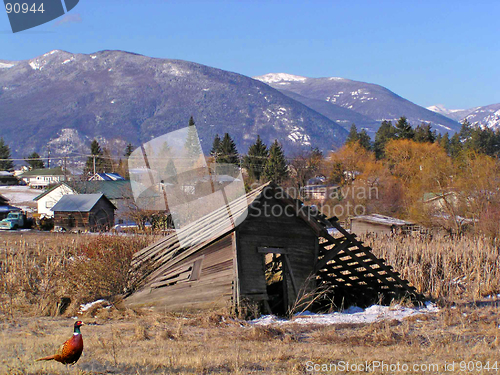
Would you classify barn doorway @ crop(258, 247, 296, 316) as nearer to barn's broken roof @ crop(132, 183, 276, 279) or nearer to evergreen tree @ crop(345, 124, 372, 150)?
barn's broken roof @ crop(132, 183, 276, 279)

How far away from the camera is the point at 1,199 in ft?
165

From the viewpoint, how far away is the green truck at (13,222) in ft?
132

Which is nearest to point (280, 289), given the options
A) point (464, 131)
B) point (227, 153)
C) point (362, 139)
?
point (227, 153)

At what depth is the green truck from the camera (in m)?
40.2

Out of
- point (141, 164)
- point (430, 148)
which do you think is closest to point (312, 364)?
point (141, 164)

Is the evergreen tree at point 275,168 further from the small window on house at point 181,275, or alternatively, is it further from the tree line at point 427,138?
the small window on house at point 181,275

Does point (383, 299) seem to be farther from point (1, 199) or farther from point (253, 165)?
point (253, 165)

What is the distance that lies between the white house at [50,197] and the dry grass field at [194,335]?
40755 mm

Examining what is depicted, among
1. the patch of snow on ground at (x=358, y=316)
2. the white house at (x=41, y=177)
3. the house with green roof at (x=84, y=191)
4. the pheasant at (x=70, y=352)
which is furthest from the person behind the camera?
the white house at (x=41, y=177)

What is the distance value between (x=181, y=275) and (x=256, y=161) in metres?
66.4

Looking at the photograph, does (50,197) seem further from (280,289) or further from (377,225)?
(280,289)

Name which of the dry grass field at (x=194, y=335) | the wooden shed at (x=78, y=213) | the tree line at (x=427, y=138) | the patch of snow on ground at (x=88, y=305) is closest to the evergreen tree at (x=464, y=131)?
the tree line at (x=427, y=138)

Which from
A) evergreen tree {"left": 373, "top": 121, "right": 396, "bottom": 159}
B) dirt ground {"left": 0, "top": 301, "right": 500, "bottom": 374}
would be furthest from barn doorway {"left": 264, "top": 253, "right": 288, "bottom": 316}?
evergreen tree {"left": 373, "top": 121, "right": 396, "bottom": 159}

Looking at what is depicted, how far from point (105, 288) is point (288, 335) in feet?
19.1
